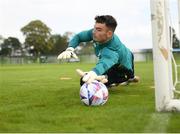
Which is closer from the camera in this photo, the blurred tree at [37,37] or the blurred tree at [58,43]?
the blurred tree at [37,37]

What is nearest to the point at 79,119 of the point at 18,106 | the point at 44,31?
the point at 18,106

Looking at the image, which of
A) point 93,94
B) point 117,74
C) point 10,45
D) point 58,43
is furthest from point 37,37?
point 93,94

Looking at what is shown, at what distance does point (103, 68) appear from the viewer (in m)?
6.14

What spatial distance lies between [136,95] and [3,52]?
9379cm

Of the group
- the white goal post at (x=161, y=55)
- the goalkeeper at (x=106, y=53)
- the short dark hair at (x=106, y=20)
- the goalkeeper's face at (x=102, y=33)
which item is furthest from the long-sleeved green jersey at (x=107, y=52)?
the white goal post at (x=161, y=55)

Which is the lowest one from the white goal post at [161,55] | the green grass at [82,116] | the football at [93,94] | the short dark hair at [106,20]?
the green grass at [82,116]

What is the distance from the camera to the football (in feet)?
19.1

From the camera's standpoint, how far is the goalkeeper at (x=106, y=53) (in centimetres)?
605

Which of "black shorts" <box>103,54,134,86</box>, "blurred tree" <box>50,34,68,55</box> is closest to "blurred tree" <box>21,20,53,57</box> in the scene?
"blurred tree" <box>50,34,68,55</box>

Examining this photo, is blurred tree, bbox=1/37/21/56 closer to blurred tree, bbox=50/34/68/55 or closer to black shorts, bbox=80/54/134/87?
blurred tree, bbox=50/34/68/55

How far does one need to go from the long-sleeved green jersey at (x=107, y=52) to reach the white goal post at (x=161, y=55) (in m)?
1.15

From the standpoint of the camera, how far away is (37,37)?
97812 millimetres

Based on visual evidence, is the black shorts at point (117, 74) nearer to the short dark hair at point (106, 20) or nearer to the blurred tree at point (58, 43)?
the short dark hair at point (106, 20)

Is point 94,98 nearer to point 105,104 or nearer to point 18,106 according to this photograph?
point 105,104
